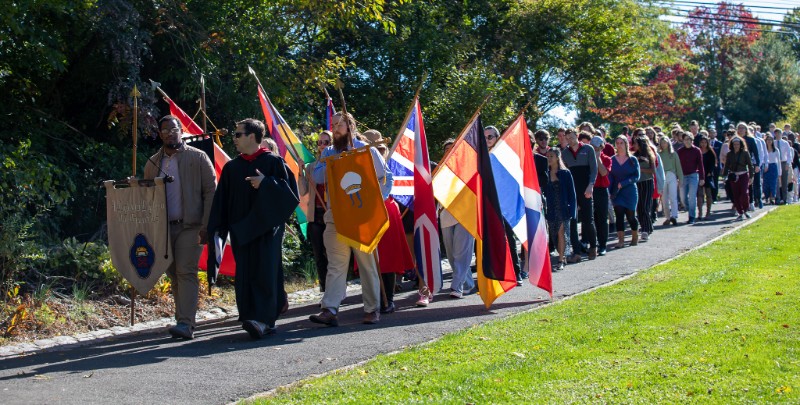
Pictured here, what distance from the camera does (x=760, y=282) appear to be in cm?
750

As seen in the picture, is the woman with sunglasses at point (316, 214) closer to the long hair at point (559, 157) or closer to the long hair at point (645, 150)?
the long hair at point (559, 157)

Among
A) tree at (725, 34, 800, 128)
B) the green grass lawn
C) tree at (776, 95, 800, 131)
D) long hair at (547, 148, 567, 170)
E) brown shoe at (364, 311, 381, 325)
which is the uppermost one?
tree at (725, 34, 800, 128)

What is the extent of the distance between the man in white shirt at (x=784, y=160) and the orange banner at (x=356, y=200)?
14.8 m

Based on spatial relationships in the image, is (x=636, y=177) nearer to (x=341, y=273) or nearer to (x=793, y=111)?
(x=341, y=273)

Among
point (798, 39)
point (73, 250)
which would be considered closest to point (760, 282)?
point (73, 250)

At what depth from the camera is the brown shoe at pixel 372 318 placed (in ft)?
22.3

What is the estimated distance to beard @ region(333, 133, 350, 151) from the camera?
6.89 m

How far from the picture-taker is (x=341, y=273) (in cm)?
681

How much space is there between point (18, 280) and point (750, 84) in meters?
51.4

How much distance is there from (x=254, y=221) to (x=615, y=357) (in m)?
3.19

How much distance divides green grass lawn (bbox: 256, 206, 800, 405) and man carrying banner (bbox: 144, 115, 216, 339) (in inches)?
84.7

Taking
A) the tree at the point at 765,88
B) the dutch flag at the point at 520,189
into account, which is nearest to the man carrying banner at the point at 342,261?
the dutch flag at the point at 520,189

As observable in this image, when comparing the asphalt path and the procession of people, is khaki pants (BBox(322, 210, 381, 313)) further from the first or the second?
the asphalt path

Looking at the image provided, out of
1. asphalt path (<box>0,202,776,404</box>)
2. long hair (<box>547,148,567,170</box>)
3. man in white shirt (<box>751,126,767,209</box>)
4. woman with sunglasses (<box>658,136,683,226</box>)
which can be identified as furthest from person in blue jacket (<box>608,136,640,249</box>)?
man in white shirt (<box>751,126,767,209</box>)
